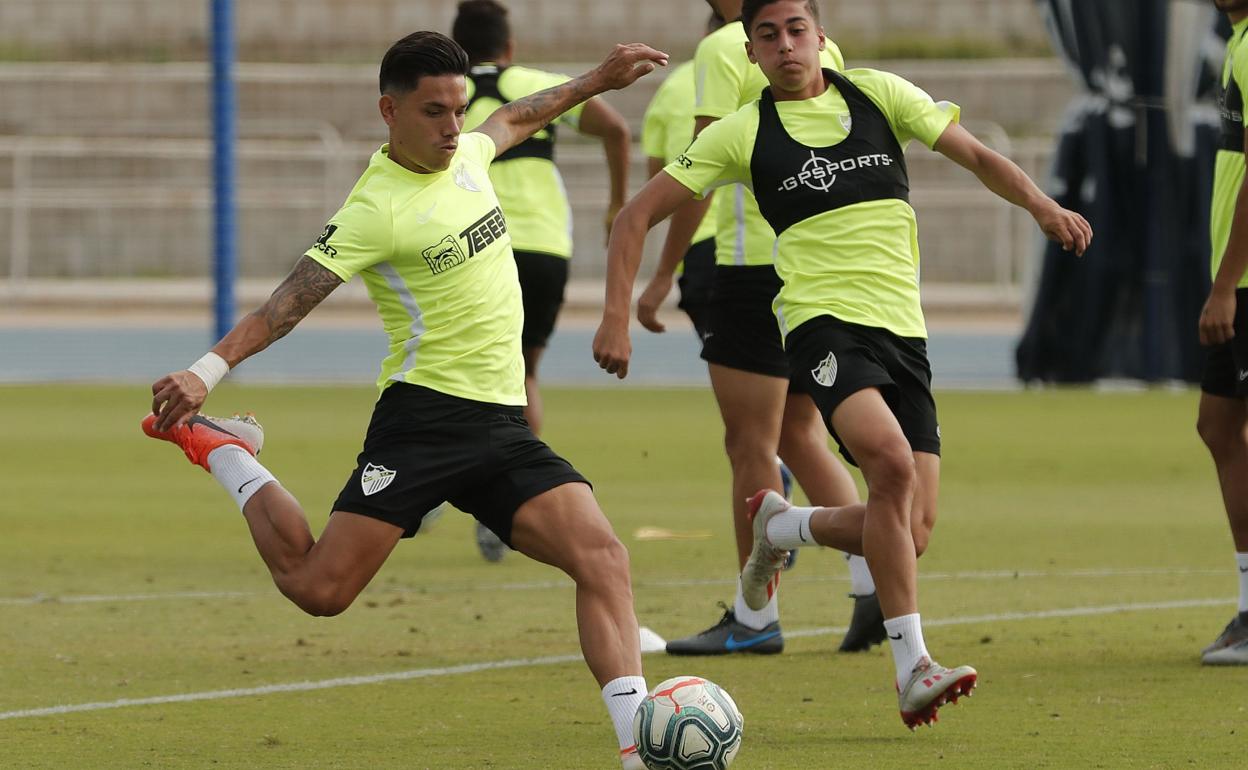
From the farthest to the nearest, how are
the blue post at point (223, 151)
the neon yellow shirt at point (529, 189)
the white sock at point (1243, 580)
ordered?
the blue post at point (223, 151), the neon yellow shirt at point (529, 189), the white sock at point (1243, 580)

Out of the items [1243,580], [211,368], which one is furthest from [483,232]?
[1243,580]

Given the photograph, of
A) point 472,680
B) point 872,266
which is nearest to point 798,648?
point 472,680

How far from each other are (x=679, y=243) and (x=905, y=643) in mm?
2058

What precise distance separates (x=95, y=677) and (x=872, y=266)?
2.70 m

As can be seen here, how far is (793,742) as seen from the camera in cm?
555

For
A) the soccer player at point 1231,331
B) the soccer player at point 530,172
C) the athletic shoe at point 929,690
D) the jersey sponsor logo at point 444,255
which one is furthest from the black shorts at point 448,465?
the soccer player at point 530,172

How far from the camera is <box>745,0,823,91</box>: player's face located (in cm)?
609

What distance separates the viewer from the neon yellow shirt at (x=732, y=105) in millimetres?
7238

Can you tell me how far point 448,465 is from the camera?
534 cm

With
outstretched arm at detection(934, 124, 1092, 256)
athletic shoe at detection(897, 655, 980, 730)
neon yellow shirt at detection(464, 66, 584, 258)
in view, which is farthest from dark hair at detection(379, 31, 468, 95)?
neon yellow shirt at detection(464, 66, 584, 258)

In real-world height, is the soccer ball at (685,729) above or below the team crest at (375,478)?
below

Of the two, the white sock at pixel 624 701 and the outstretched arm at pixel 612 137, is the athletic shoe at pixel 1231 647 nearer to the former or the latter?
the white sock at pixel 624 701

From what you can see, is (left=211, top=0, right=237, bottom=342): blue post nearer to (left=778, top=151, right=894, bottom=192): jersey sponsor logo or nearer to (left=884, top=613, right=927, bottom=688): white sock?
(left=778, top=151, right=894, bottom=192): jersey sponsor logo

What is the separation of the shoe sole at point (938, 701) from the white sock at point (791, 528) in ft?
3.34
